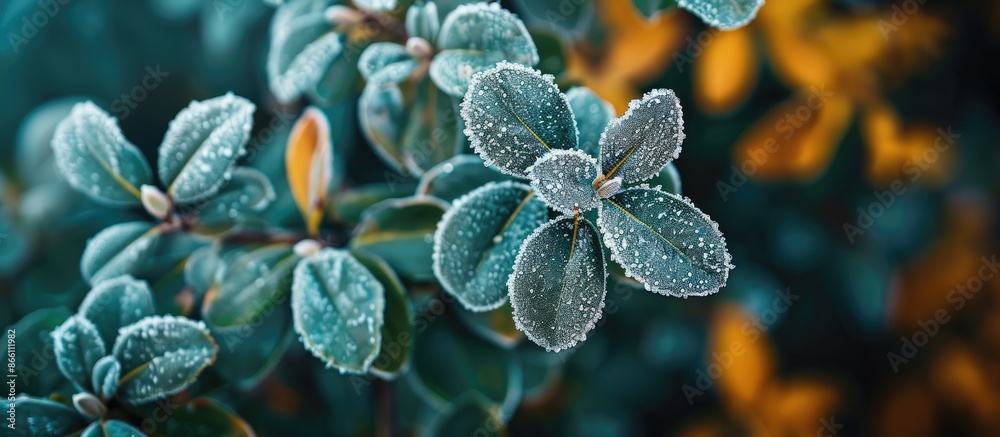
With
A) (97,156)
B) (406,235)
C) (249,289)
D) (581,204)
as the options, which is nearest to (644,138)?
(581,204)

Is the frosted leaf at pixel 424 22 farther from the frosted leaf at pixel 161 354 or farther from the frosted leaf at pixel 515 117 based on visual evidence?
the frosted leaf at pixel 161 354

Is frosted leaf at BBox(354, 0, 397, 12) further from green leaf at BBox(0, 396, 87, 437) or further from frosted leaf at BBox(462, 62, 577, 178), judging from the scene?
green leaf at BBox(0, 396, 87, 437)

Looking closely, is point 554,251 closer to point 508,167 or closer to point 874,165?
point 508,167

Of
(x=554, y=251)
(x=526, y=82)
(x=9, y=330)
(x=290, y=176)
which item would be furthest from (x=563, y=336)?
(x=9, y=330)

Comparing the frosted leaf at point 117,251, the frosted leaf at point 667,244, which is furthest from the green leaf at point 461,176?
the frosted leaf at point 117,251

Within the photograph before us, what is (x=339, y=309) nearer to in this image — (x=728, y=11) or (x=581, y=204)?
(x=581, y=204)
